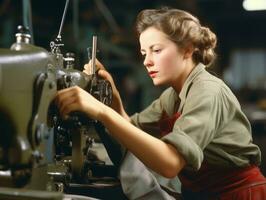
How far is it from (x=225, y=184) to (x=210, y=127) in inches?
12.2

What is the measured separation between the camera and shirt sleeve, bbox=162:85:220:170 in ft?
4.13

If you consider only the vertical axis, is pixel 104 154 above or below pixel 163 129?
below

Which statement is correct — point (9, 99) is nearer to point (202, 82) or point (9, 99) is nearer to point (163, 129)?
Result: point (202, 82)

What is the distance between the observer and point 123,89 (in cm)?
650

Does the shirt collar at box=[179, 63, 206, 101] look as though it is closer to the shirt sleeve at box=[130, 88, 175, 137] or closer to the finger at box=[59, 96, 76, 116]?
the shirt sleeve at box=[130, 88, 175, 137]

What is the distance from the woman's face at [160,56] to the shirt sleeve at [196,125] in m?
0.14

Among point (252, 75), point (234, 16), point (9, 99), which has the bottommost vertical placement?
point (252, 75)

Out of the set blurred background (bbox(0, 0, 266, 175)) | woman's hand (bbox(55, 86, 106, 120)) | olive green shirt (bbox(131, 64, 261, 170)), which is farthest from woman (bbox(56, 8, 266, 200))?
blurred background (bbox(0, 0, 266, 175))

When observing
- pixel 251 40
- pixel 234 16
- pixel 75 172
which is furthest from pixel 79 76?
pixel 251 40

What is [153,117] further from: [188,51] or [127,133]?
[127,133]

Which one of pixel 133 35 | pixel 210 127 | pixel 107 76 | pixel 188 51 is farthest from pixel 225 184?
pixel 133 35

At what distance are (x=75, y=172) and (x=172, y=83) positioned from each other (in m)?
0.47

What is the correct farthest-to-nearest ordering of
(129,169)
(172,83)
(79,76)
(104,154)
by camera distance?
1. (104,154)
2. (172,83)
3. (129,169)
4. (79,76)

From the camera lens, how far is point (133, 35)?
416 centimetres
